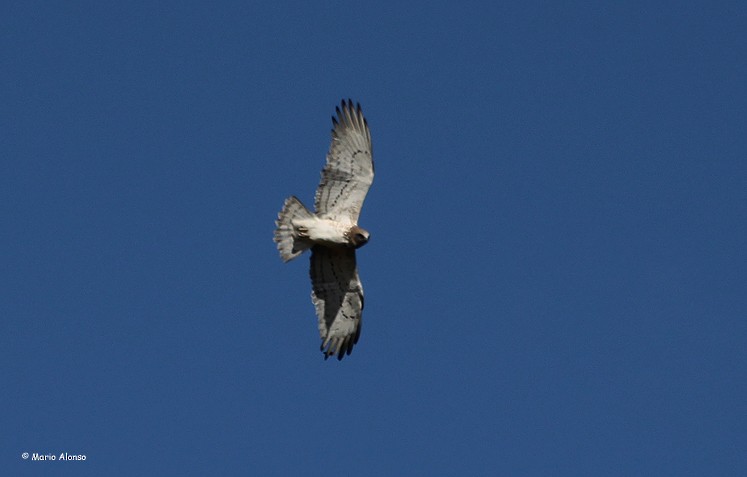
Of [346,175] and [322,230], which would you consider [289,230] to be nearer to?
[322,230]

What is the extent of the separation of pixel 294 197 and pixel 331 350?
8.87ft

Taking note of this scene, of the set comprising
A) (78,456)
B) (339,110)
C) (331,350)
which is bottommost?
(78,456)

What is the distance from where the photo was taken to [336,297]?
21.0 m

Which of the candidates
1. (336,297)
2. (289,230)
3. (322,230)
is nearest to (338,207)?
(322,230)

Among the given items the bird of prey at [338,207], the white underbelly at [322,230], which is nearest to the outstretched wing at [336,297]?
the bird of prey at [338,207]

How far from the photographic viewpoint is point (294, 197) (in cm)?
2005

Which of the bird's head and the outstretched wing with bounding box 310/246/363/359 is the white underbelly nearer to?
the bird's head

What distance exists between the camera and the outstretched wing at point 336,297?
20688mm

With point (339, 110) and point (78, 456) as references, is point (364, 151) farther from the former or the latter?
point (78, 456)

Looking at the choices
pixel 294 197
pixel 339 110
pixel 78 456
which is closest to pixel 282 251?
pixel 294 197

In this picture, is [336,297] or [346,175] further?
[336,297]

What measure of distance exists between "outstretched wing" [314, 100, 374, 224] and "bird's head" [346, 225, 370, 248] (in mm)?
246

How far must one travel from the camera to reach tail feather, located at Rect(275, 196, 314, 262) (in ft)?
65.8

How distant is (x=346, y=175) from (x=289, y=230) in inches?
47.5
